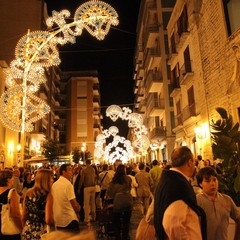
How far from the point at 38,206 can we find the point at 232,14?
41.0 ft

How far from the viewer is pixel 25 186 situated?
10.0 meters

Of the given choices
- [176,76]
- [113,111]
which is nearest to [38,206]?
[113,111]

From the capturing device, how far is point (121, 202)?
23.8ft

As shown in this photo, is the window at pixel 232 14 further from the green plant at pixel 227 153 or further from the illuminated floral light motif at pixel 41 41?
the green plant at pixel 227 153

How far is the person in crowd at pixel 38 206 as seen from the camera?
489 cm

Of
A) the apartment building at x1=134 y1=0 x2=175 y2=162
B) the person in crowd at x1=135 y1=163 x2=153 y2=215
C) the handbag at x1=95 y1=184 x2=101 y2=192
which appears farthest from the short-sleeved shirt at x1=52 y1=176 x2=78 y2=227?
the apartment building at x1=134 y1=0 x2=175 y2=162

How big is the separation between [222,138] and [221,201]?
2.87 meters

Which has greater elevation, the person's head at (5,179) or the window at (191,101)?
the window at (191,101)

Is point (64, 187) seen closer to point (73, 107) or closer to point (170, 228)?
point (170, 228)

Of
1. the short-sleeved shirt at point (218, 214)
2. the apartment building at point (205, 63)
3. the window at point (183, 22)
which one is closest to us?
the short-sleeved shirt at point (218, 214)

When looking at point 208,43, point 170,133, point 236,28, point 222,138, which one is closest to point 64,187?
point 222,138

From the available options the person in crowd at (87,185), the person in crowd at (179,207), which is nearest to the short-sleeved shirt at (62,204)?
the person in crowd at (179,207)

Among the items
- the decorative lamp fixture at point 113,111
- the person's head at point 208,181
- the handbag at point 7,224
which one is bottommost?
the handbag at point 7,224

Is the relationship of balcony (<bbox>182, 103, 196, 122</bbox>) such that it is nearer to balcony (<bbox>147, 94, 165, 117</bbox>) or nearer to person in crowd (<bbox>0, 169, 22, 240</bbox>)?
balcony (<bbox>147, 94, 165, 117</bbox>)
